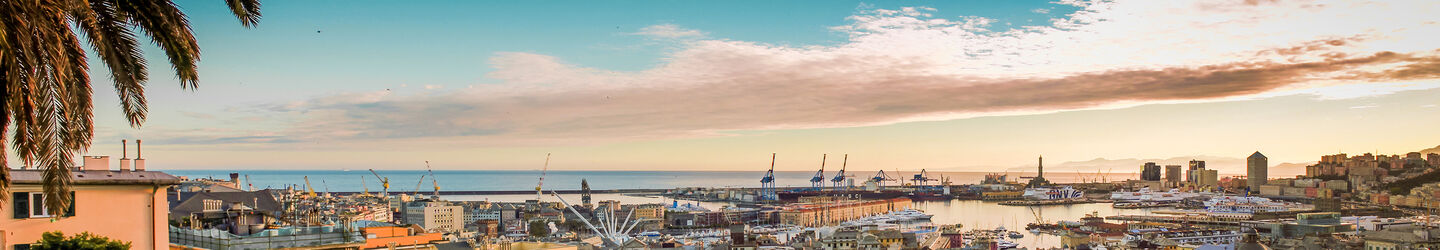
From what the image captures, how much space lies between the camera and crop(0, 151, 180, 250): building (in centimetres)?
480

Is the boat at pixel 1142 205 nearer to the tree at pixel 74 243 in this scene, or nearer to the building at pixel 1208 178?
the building at pixel 1208 178

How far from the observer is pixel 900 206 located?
7294cm

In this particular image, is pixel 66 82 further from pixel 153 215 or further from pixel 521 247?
pixel 521 247

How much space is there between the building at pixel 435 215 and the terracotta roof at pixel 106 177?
1321 inches

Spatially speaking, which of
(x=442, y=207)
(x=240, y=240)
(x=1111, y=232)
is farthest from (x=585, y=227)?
(x=240, y=240)

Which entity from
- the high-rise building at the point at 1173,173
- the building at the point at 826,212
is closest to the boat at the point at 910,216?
the building at the point at 826,212

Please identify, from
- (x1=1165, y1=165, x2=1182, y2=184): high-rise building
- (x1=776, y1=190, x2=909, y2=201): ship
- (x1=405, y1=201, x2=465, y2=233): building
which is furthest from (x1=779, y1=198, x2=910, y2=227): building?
(x1=1165, y1=165, x2=1182, y2=184): high-rise building

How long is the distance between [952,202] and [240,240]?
79.1 meters

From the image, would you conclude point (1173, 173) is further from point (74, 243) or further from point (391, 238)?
point (74, 243)

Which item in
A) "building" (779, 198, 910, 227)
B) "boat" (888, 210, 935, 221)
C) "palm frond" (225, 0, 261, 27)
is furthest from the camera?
"building" (779, 198, 910, 227)

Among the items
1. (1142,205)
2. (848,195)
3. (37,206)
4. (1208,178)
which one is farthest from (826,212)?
Answer: (1208,178)

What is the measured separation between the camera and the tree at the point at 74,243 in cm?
444

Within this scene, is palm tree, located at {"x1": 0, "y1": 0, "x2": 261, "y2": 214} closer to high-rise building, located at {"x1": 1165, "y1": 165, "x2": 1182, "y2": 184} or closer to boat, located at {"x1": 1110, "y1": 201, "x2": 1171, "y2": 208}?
boat, located at {"x1": 1110, "y1": 201, "x2": 1171, "y2": 208}

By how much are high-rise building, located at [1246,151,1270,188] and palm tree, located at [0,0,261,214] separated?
9375 centimetres
